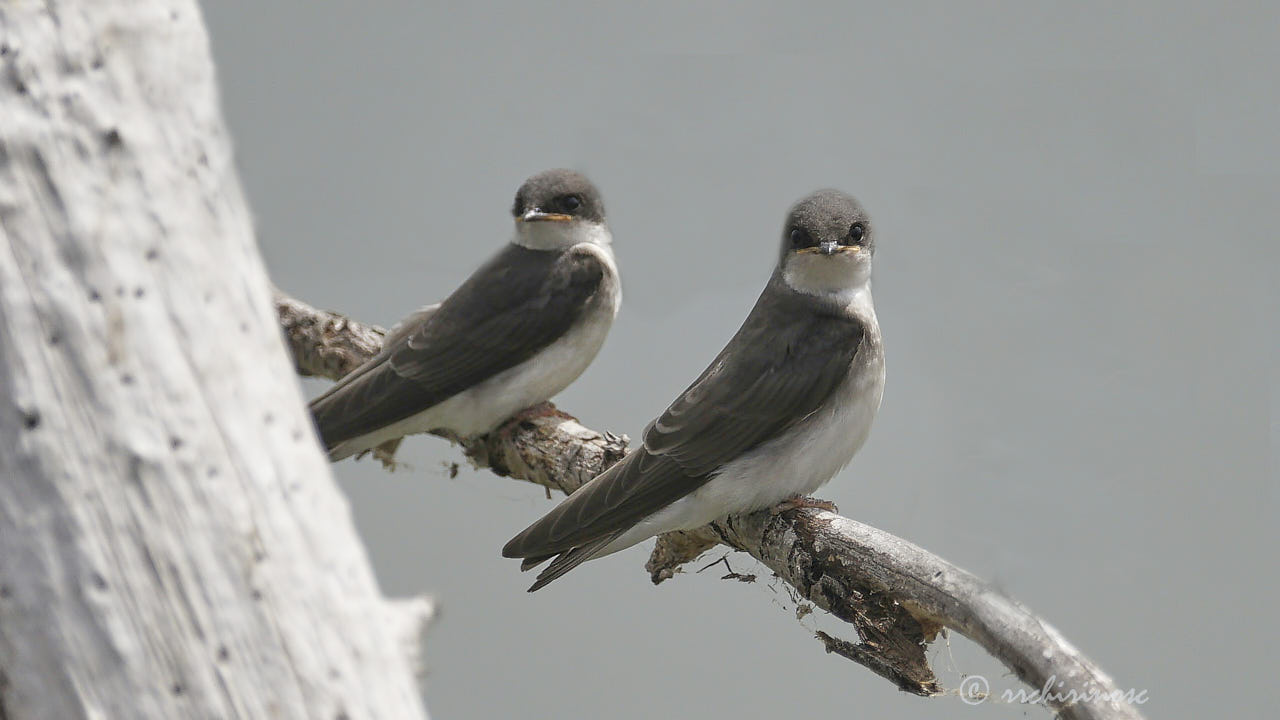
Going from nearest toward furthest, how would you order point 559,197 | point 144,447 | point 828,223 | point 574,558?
point 144,447 → point 574,558 → point 828,223 → point 559,197

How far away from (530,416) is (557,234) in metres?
0.66

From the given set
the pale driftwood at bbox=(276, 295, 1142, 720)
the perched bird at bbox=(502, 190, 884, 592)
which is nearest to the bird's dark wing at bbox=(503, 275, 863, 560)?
the perched bird at bbox=(502, 190, 884, 592)

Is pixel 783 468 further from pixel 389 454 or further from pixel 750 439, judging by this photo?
pixel 389 454

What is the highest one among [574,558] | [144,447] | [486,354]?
[486,354]

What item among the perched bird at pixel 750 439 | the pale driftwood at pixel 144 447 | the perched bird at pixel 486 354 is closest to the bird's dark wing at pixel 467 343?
the perched bird at pixel 486 354

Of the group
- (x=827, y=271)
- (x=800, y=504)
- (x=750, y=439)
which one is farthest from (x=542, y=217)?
(x=800, y=504)

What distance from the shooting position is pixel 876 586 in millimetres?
2516

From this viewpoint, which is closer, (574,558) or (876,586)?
(876,586)

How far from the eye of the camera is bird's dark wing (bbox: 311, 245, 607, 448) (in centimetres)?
380

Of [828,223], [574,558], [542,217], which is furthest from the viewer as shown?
[542,217]

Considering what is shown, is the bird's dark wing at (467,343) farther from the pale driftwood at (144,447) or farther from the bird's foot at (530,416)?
the pale driftwood at (144,447)

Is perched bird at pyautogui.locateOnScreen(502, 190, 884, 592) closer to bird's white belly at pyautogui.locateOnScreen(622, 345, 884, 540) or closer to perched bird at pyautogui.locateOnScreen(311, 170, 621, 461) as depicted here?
bird's white belly at pyautogui.locateOnScreen(622, 345, 884, 540)

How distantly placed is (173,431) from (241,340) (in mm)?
188

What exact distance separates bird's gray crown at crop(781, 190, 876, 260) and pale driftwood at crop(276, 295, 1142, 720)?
692 mm
